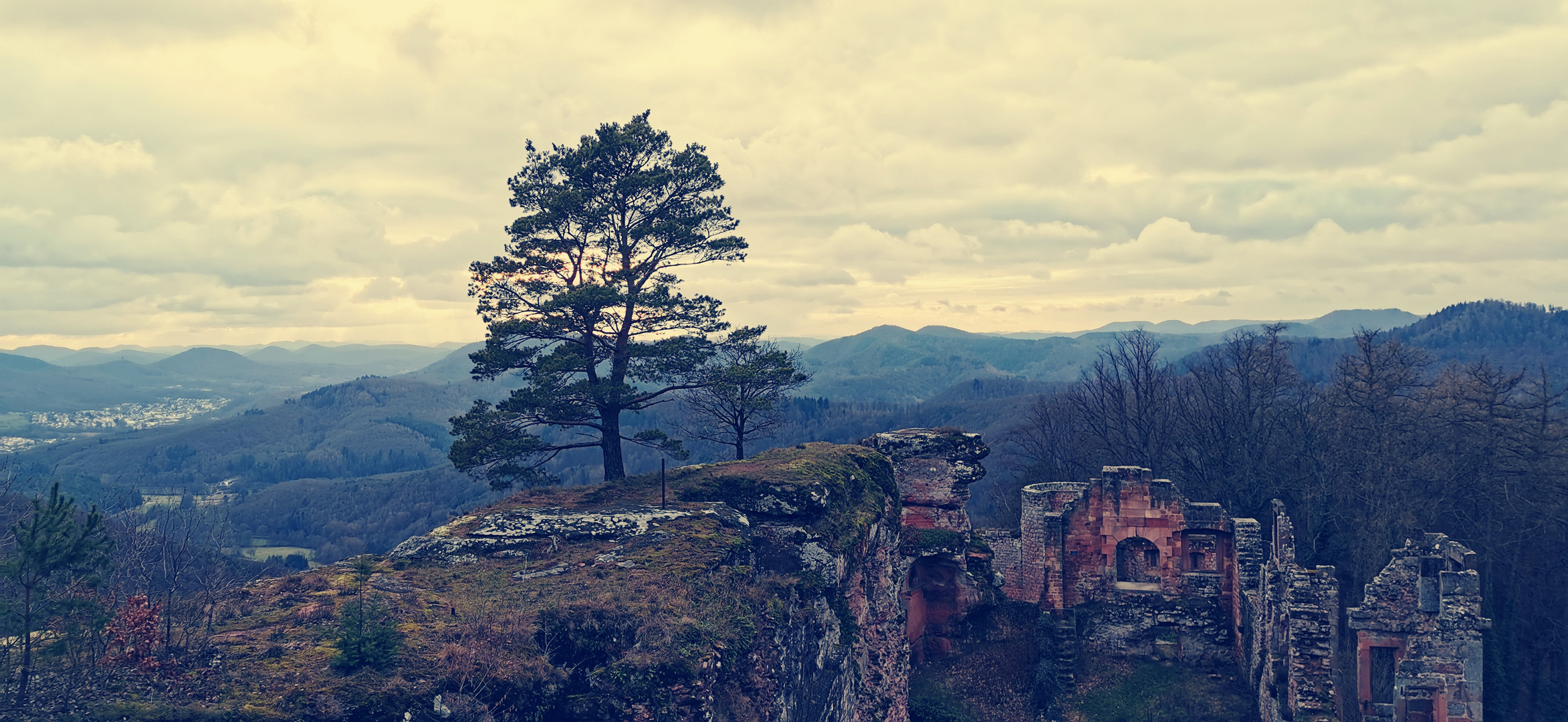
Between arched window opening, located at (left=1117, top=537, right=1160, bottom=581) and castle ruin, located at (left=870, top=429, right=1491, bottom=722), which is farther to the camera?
arched window opening, located at (left=1117, top=537, right=1160, bottom=581)

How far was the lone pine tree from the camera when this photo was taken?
20938 mm

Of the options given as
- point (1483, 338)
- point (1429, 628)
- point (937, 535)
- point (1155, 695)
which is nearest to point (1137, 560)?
point (1155, 695)

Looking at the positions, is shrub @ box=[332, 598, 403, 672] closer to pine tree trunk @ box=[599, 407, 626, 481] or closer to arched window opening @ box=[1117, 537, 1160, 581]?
pine tree trunk @ box=[599, 407, 626, 481]

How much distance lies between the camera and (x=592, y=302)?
2103cm

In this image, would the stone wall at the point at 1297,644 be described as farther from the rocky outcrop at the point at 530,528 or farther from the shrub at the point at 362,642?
the shrub at the point at 362,642

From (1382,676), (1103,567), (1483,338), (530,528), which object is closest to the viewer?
(530,528)

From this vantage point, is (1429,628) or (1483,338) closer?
(1429,628)

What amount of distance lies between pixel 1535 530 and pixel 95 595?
39.4 meters

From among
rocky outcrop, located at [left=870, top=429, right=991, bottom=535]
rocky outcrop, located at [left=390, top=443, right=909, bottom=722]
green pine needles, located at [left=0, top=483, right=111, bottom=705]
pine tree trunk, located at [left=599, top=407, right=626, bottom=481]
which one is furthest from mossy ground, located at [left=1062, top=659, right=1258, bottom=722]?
green pine needles, located at [left=0, top=483, right=111, bottom=705]

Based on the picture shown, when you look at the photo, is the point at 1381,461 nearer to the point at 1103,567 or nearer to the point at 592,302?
the point at 1103,567

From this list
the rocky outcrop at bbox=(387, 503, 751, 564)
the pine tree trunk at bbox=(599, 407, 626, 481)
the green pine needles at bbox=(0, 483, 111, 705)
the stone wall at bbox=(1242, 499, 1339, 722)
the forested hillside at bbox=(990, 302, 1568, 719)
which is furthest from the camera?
the forested hillside at bbox=(990, 302, 1568, 719)

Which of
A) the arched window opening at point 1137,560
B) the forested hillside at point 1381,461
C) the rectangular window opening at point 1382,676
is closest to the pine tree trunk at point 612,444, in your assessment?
the arched window opening at point 1137,560

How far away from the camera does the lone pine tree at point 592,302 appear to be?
2094 centimetres

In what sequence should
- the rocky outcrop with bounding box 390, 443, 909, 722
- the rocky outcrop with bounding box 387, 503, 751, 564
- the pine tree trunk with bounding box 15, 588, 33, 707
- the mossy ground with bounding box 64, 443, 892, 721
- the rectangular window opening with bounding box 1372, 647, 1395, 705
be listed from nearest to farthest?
the pine tree trunk with bounding box 15, 588, 33, 707
the mossy ground with bounding box 64, 443, 892, 721
the rocky outcrop with bounding box 390, 443, 909, 722
the rocky outcrop with bounding box 387, 503, 751, 564
the rectangular window opening with bounding box 1372, 647, 1395, 705
